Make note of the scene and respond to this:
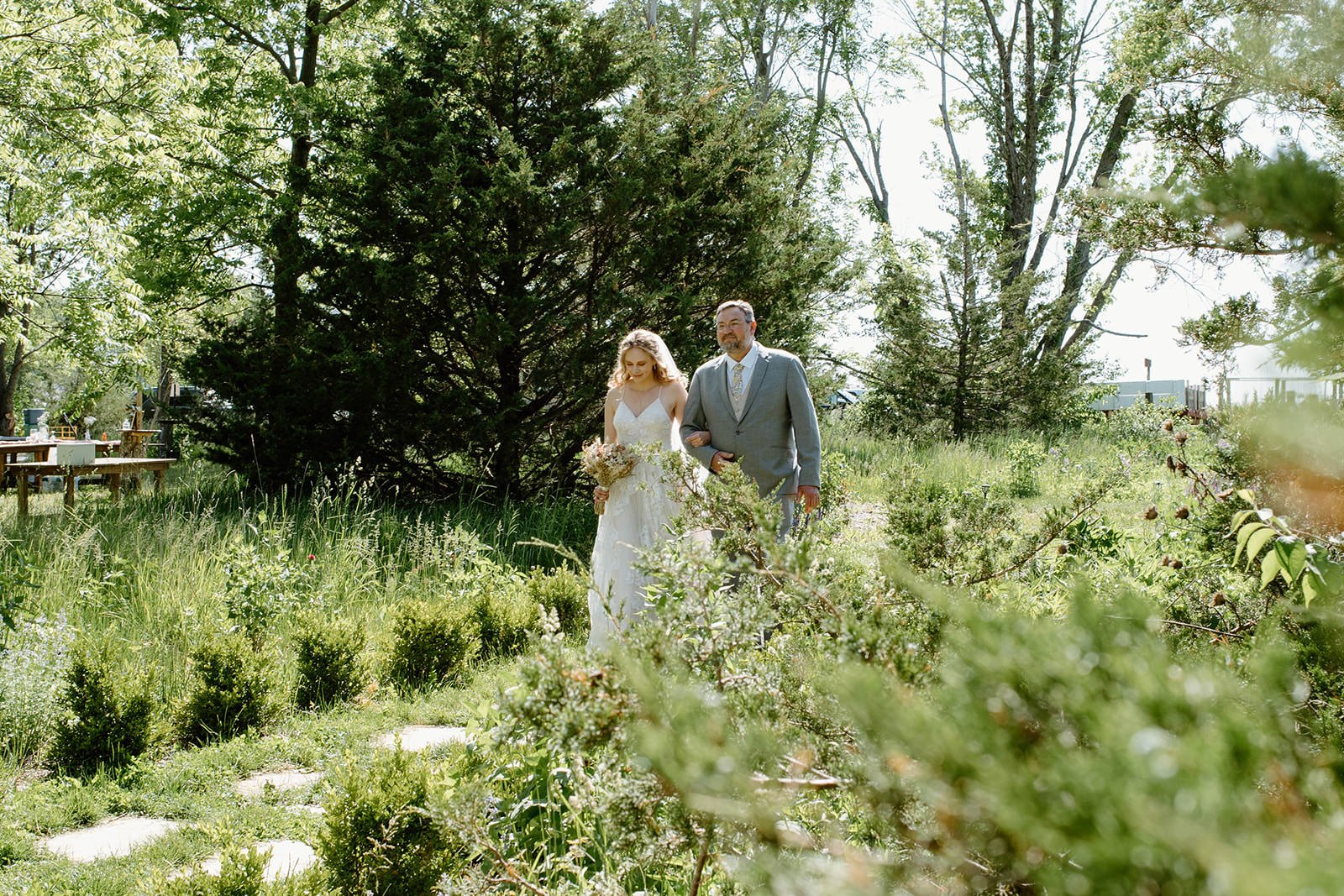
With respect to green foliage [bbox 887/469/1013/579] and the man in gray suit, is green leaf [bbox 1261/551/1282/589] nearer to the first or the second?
green foliage [bbox 887/469/1013/579]

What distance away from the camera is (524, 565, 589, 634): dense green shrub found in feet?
18.9

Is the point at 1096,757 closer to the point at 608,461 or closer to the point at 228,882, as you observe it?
the point at 228,882

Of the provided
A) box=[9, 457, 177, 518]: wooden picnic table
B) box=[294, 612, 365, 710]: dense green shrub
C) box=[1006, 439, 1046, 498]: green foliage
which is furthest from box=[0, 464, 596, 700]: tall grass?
box=[1006, 439, 1046, 498]: green foliage

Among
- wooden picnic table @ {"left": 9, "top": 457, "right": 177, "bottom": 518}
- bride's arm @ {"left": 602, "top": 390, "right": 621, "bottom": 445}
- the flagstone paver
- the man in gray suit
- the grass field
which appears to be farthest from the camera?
wooden picnic table @ {"left": 9, "top": 457, "right": 177, "bottom": 518}

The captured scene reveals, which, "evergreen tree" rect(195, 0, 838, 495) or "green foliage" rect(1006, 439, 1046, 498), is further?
"green foliage" rect(1006, 439, 1046, 498)

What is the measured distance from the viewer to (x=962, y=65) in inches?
950

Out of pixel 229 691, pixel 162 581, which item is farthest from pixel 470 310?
pixel 229 691

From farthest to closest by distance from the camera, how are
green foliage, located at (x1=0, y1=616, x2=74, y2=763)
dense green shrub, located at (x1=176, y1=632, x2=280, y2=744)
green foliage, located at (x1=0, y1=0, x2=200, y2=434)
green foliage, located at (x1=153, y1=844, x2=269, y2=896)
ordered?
1. green foliage, located at (x1=0, y1=0, x2=200, y2=434)
2. dense green shrub, located at (x1=176, y1=632, x2=280, y2=744)
3. green foliage, located at (x1=0, y1=616, x2=74, y2=763)
4. green foliage, located at (x1=153, y1=844, x2=269, y2=896)

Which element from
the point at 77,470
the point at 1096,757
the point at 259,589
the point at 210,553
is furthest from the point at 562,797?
the point at 77,470

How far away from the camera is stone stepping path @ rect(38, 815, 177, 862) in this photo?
317 centimetres

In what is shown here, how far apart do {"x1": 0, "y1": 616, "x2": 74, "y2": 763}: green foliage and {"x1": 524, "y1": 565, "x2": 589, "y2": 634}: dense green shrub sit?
2527mm

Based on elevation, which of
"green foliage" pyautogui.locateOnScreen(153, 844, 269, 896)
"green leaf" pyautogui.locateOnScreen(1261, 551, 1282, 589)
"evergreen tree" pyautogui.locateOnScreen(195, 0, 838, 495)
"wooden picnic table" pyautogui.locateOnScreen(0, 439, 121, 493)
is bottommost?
"green foliage" pyautogui.locateOnScreen(153, 844, 269, 896)

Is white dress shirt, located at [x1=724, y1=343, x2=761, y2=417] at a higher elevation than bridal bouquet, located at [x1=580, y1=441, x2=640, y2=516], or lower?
higher

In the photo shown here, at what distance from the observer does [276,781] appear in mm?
3893
